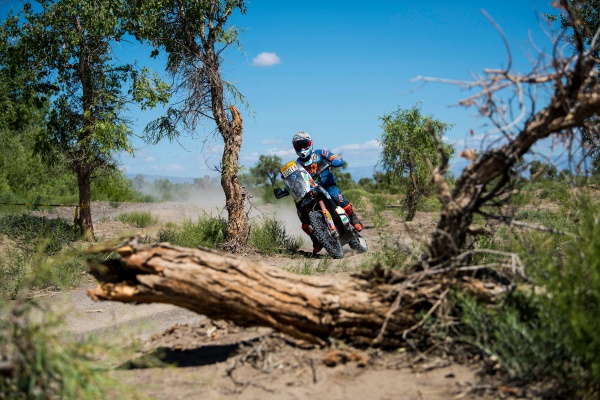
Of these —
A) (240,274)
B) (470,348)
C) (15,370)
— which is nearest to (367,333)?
(470,348)

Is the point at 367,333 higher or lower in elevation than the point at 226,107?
lower

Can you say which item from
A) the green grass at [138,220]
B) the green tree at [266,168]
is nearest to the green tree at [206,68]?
the green grass at [138,220]

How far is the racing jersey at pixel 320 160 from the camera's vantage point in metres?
10.8

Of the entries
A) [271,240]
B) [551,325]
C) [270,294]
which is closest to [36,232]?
[271,240]

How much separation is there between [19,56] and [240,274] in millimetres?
9118

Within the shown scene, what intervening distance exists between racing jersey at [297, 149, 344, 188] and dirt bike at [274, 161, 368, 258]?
11 cm

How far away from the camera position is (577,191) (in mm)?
4461

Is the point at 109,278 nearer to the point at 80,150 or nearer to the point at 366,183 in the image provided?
the point at 80,150

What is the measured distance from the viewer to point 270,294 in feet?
15.0

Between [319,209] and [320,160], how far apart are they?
3.00 feet

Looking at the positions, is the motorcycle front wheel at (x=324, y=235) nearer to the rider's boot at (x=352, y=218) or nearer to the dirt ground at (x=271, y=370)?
the rider's boot at (x=352, y=218)

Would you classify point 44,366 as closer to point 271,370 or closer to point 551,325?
point 271,370

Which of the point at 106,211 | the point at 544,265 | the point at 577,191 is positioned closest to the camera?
the point at 544,265

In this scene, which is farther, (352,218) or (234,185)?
(234,185)
